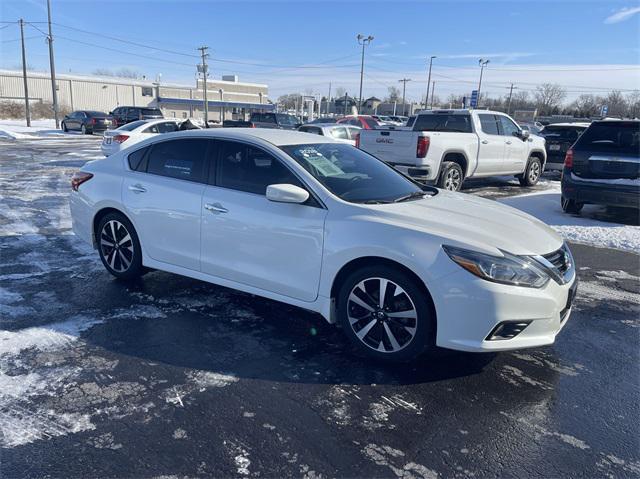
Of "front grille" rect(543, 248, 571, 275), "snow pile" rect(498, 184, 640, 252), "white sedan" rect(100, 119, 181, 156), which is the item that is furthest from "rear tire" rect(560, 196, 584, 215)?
"white sedan" rect(100, 119, 181, 156)

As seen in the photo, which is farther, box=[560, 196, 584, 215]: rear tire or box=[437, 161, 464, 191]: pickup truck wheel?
box=[437, 161, 464, 191]: pickup truck wheel

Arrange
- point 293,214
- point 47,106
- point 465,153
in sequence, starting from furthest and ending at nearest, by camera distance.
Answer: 1. point 47,106
2. point 465,153
3. point 293,214

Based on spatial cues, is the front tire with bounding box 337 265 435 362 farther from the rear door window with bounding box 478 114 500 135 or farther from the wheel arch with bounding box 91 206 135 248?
the rear door window with bounding box 478 114 500 135

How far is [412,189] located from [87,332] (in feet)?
10.1

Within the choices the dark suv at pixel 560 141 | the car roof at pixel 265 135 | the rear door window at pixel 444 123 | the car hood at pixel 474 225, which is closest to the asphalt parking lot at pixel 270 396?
the car hood at pixel 474 225

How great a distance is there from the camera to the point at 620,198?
8250mm

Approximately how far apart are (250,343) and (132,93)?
257 feet

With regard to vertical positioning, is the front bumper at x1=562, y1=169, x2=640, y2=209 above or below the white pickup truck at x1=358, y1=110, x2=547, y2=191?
below

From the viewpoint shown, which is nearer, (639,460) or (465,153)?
(639,460)

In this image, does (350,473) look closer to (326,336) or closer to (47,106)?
(326,336)

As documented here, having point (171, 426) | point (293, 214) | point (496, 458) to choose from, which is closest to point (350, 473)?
point (496, 458)

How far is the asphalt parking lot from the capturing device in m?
2.59

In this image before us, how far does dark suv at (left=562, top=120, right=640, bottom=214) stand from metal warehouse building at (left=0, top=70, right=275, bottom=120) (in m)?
64.2

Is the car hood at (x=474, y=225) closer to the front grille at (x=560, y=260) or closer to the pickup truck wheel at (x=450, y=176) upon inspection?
the front grille at (x=560, y=260)
